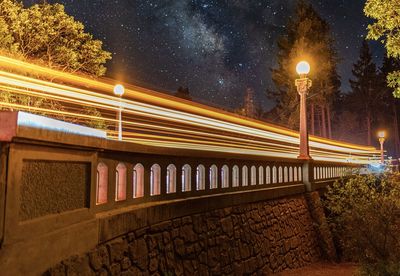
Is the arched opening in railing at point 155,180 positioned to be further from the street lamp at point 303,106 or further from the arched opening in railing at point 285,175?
the street lamp at point 303,106

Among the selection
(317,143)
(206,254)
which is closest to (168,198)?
(206,254)

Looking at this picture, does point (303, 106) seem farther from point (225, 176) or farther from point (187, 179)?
point (187, 179)

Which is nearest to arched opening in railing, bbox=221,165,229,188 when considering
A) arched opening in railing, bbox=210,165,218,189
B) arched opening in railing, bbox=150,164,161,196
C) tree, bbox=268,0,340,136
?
arched opening in railing, bbox=210,165,218,189

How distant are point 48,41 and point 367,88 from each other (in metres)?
51.8

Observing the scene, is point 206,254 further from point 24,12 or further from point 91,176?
point 24,12

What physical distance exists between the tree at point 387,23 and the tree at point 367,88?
49.1m

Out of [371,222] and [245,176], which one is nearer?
[245,176]

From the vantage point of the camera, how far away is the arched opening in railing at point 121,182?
596 centimetres

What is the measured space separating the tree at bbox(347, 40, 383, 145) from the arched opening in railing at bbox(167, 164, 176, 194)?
53652 millimetres

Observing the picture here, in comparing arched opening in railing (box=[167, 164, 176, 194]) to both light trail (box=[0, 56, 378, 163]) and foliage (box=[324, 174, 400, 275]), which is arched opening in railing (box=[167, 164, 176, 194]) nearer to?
light trail (box=[0, 56, 378, 163])

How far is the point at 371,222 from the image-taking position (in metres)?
11.0

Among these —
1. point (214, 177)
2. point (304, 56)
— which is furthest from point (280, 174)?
point (304, 56)

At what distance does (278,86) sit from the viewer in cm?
4175

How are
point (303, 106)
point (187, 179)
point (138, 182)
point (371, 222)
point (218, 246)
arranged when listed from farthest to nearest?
point (303, 106) → point (371, 222) → point (218, 246) → point (187, 179) → point (138, 182)
